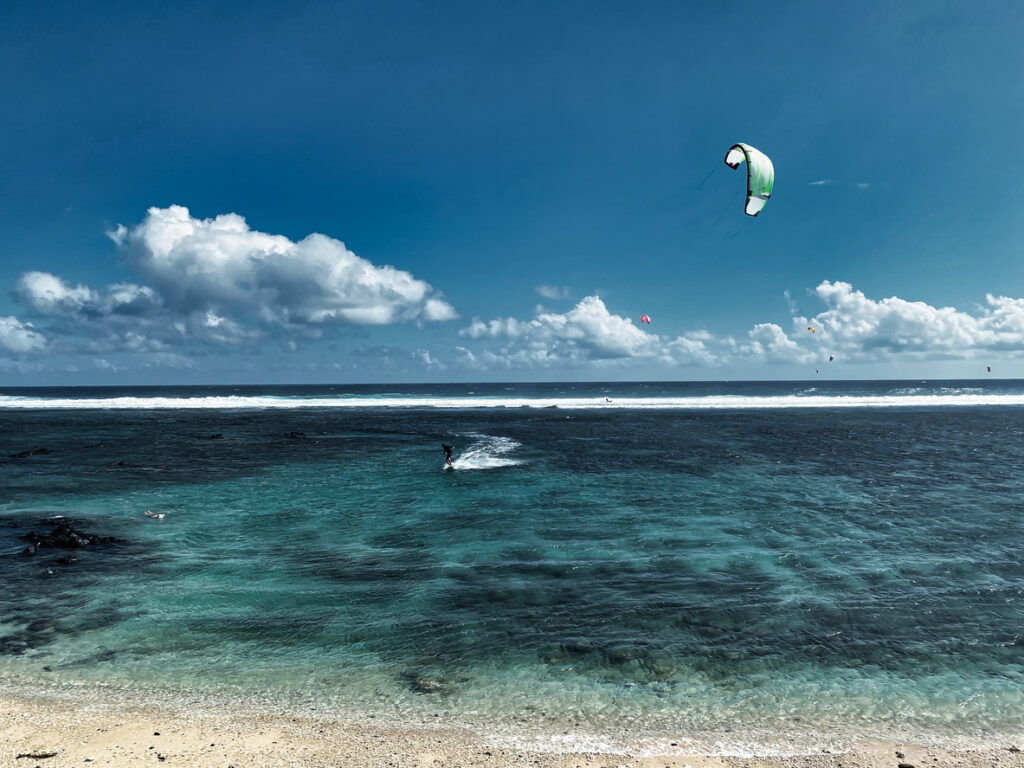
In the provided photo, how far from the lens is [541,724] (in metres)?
5.92

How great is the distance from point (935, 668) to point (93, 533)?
15876 millimetres

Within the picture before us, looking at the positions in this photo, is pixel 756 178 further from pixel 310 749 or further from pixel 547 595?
pixel 310 749

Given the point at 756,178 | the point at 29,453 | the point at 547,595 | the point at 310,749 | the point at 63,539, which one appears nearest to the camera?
the point at 310,749

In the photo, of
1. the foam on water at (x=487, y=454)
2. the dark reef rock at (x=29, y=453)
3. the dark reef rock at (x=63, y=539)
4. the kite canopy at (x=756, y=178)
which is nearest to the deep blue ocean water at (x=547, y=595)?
the dark reef rock at (x=63, y=539)

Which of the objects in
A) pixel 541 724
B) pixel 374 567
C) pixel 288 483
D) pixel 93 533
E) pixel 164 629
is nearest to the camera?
pixel 541 724

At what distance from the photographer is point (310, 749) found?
17.6ft

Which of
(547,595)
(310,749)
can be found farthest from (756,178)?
(310,749)

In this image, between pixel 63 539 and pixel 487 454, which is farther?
pixel 487 454

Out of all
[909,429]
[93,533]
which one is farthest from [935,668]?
[909,429]

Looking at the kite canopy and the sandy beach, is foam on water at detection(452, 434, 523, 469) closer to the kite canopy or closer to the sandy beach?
the kite canopy

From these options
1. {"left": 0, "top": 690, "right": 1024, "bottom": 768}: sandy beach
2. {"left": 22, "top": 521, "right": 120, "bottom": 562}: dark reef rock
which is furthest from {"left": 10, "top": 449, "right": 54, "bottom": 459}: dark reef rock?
{"left": 0, "top": 690, "right": 1024, "bottom": 768}: sandy beach

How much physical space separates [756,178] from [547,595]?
1189 centimetres

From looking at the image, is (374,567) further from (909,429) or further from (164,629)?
(909,429)

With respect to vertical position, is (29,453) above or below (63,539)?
above
